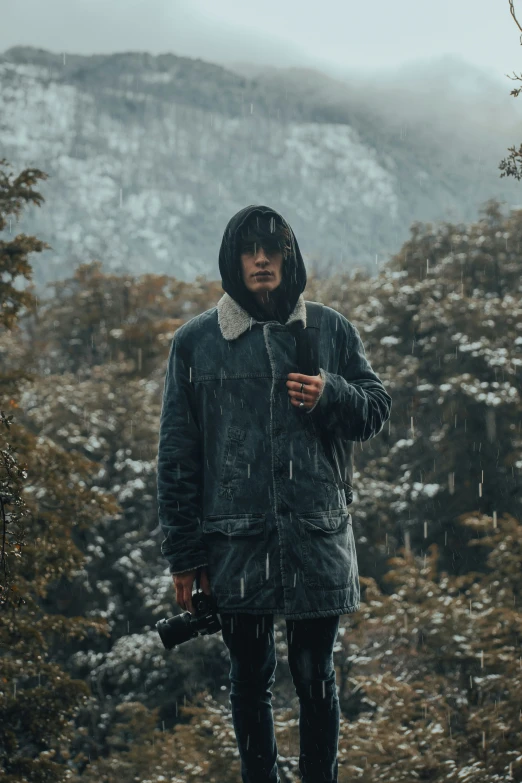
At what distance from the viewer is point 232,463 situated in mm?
3039

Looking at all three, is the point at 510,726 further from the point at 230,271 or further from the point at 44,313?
the point at 44,313

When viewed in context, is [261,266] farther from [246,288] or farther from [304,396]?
[304,396]

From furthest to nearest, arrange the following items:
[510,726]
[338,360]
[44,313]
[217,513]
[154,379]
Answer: [44,313] → [154,379] → [510,726] → [338,360] → [217,513]

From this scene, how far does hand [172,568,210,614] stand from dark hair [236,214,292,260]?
1.10 m

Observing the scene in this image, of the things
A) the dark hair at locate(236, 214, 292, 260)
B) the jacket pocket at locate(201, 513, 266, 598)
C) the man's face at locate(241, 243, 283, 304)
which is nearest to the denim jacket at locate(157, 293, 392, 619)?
the jacket pocket at locate(201, 513, 266, 598)

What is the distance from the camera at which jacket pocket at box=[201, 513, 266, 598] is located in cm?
295

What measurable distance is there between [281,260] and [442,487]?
1085 cm

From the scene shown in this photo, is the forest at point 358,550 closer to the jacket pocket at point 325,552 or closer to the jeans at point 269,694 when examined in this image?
the jeans at point 269,694

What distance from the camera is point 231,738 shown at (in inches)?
267

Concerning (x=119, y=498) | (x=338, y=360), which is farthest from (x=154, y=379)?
(x=338, y=360)

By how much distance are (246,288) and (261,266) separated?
4.0 inches

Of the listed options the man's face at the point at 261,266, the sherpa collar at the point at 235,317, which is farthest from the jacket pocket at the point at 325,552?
the man's face at the point at 261,266

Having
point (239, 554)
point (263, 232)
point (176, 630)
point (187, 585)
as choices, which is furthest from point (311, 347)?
point (176, 630)

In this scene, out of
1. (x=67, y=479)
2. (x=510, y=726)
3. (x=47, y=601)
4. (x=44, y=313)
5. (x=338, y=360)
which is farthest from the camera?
(x=44, y=313)
